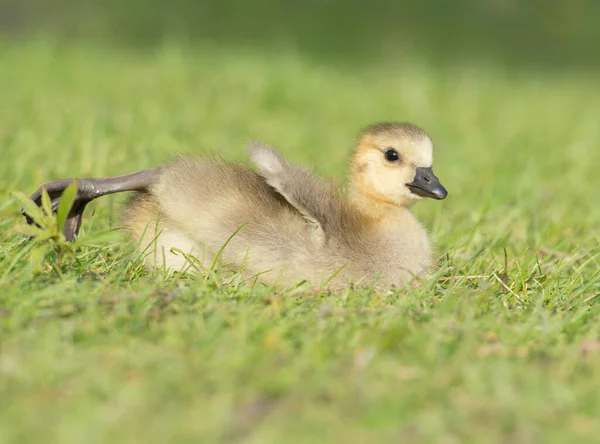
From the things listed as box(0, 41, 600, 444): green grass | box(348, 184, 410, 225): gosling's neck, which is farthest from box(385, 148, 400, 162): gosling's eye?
box(0, 41, 600, 444): green grass

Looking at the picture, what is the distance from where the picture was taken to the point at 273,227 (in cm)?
317

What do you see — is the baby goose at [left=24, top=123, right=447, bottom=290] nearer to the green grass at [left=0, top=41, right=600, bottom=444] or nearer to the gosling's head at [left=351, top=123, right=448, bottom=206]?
the gosling's head at [left=351, top=123, right=448, bottom=206]

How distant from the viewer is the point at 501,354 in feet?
8.46

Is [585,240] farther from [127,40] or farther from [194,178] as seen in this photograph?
[127,40]

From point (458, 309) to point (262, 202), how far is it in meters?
0.77

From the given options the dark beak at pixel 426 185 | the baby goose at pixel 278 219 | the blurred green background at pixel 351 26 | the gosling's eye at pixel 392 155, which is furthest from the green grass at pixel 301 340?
the blurred green background at pixel 351 26

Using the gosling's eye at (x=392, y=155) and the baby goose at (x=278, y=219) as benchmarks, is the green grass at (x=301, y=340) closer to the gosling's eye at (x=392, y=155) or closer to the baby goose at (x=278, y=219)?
the baby goose at (x=278, y=219)

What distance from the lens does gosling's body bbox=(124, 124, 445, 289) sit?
314cm

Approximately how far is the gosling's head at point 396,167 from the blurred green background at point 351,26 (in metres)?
9.47

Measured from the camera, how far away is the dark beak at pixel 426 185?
133 inches

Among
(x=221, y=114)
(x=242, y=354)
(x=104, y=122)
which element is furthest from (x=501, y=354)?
(x=221, y=114)

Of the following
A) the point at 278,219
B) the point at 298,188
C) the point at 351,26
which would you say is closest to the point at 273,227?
the point at 278,219

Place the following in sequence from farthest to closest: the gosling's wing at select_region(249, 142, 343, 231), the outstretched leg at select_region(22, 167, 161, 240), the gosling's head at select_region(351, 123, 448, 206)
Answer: the gosling's head at select_region(351, 123, 448, 206) → the outstretched leg at select_region(22, 167, 161, 240) → the gosling's wing at select_region(249, 142, 343, 231)

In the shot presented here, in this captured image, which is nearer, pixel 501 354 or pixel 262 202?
pixel 501 354
